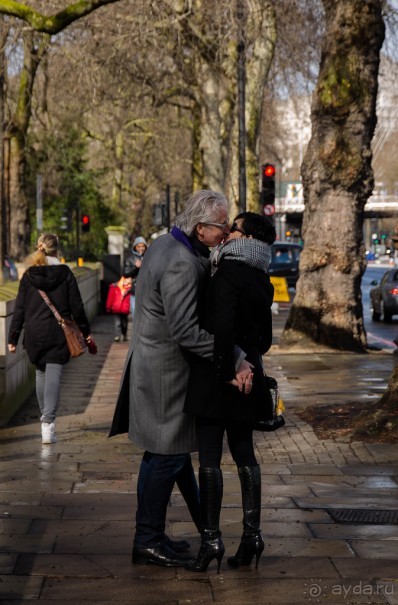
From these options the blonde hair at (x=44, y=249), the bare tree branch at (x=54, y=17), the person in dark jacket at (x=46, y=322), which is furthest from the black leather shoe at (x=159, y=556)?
the bare tree branch at (x=54, y=17)

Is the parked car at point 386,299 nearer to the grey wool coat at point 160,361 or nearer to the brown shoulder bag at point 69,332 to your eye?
the brown shoulder bag at point 69,332

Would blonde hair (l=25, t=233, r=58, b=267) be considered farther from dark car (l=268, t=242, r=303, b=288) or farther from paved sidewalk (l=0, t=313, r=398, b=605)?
dark car (l=268, t=242, r=303, b=288)

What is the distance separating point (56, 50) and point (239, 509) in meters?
28.7

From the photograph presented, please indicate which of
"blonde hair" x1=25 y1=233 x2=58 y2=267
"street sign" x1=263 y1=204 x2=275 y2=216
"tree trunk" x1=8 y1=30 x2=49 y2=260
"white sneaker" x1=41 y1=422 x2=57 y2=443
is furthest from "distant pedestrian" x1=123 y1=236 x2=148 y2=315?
"tree trunk" x1=8 y1=30 x2=49 y2=260

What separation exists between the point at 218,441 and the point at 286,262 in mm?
39299

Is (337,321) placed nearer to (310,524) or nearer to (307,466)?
(307,466)

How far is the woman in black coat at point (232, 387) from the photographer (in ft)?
20.7

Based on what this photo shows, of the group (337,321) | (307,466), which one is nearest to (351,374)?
(337,321)

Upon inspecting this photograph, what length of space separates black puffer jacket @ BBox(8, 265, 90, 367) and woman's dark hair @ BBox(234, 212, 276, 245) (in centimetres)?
418

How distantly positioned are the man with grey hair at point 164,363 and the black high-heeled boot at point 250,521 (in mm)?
267

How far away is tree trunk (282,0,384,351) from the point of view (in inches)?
774

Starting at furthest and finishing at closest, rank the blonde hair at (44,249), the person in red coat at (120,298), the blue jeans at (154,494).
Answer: the person in red coat at (120,298) < the blonde hair at (44,249) < the blue jeans at (154,494)

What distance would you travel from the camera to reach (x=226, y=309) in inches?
247

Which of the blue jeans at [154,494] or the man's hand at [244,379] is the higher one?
the man's hand at [244,379]
